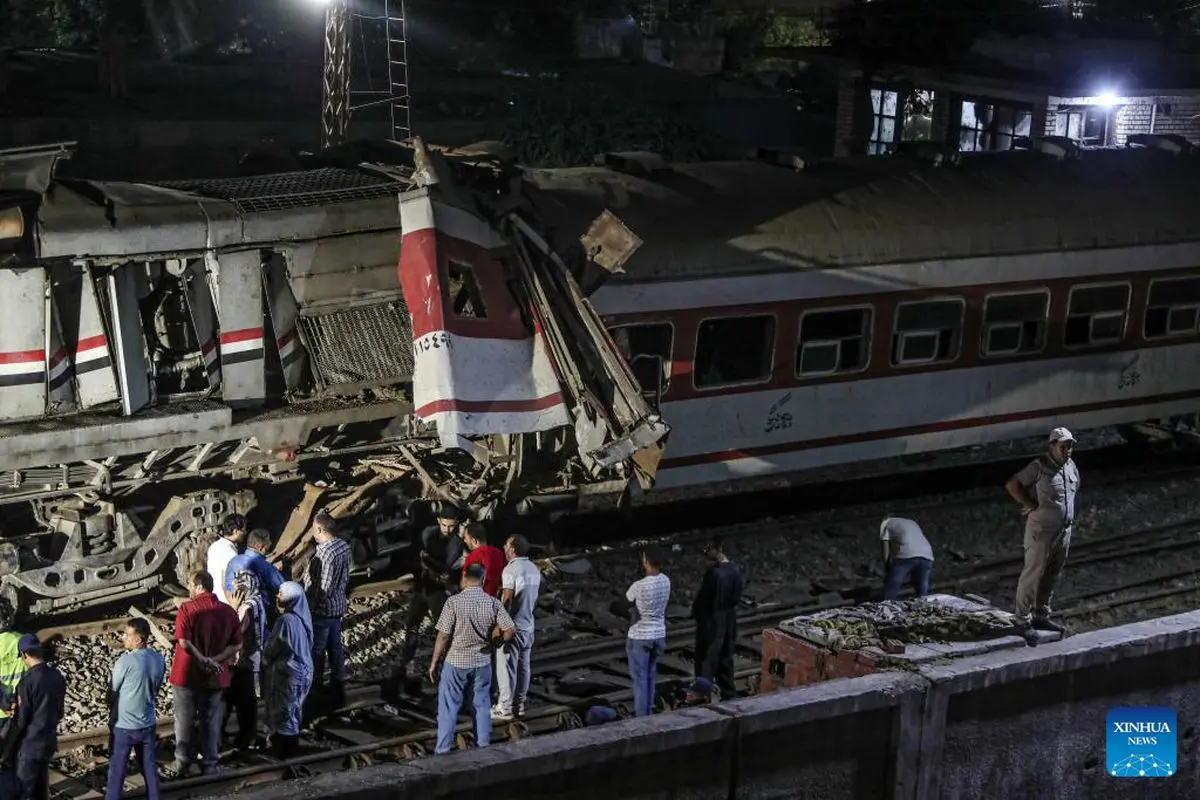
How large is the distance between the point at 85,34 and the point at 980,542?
2729 cm

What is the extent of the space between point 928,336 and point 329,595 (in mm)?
7348

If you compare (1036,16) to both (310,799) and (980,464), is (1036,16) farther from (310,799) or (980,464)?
(310,799)

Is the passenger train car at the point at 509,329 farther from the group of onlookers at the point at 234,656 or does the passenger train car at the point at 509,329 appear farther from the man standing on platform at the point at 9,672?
the man standing on platform at the point at 9,672

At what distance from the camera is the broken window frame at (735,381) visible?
14.2 metres

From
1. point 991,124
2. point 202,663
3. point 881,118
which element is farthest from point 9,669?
point 881,118

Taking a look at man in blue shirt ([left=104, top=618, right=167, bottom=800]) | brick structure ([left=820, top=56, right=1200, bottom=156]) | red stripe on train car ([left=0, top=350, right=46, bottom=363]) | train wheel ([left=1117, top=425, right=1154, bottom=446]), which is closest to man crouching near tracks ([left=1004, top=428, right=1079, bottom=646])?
man in blue shirt ([left=104, top=618, right=167, bottom=800])

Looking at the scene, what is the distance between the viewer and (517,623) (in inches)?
425

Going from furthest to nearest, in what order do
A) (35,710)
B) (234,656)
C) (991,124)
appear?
1. (991,124)
2. (234,656)
3. (35,710)

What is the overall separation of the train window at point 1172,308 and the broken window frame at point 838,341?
156 inches

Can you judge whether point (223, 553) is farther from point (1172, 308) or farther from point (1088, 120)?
point (1088, 120)

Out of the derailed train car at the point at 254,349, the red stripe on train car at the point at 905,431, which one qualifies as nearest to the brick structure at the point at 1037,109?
the red stripe on train car at the point at 905,431

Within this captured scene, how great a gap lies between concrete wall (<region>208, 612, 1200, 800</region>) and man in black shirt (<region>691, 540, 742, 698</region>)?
2.91m

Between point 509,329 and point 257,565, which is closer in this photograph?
point 257,565

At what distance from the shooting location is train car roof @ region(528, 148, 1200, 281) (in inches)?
556
